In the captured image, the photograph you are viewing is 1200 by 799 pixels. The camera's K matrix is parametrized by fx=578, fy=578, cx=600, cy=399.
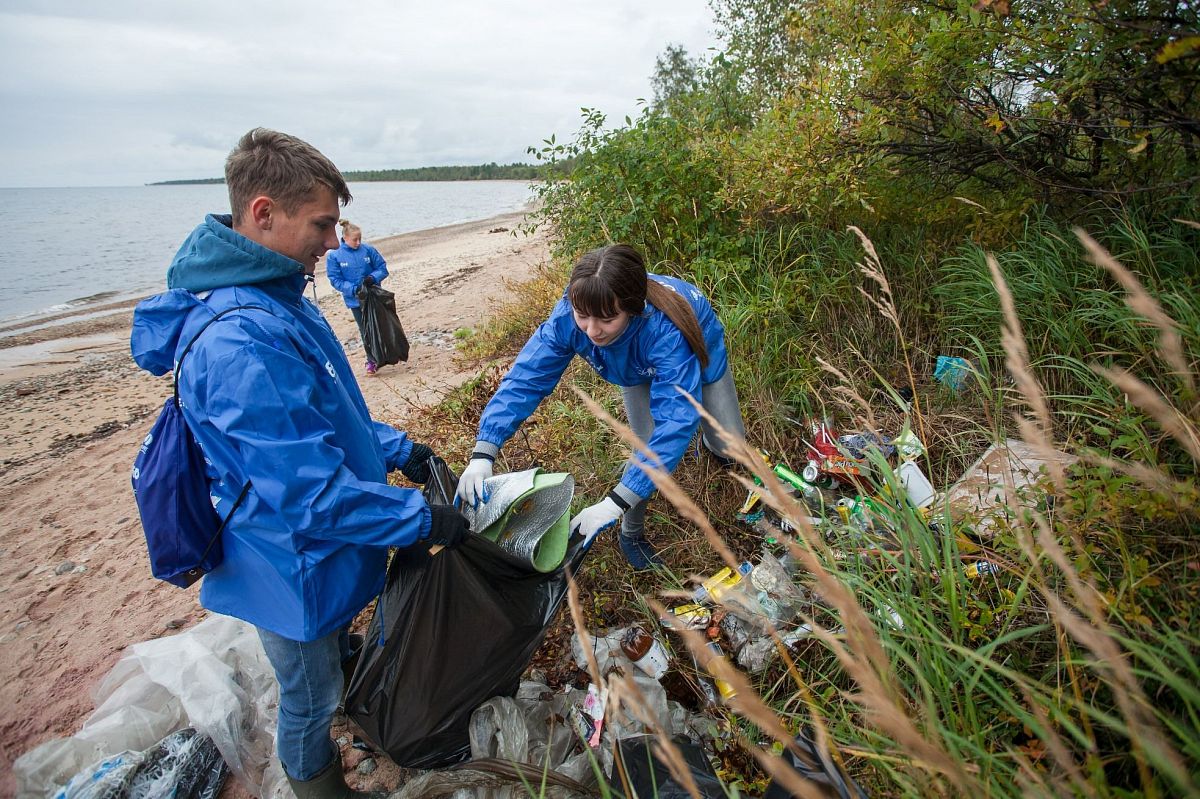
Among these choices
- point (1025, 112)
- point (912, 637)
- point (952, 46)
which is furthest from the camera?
point (1025, 112)

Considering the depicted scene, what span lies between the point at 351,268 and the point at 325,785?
5.48 meters

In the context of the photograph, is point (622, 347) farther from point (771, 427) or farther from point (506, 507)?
point (771, 427)

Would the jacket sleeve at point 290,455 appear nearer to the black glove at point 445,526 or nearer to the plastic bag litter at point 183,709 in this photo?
the black glove at point 445,526

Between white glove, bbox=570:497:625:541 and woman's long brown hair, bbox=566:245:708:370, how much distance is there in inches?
27.0

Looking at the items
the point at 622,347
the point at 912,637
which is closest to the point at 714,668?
the point at 912,637

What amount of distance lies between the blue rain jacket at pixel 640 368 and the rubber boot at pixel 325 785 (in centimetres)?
118

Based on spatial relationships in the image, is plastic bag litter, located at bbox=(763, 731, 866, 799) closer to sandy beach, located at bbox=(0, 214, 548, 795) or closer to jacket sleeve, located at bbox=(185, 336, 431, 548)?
jacket sleeve, located at bbox=(185, 336, 431, 548)

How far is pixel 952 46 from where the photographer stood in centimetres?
267

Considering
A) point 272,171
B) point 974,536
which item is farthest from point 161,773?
point 974,536

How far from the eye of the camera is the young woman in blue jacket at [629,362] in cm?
206

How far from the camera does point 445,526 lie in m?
1.67

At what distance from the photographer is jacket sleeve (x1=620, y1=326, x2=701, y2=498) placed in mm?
2051

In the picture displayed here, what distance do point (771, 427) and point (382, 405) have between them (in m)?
3.68

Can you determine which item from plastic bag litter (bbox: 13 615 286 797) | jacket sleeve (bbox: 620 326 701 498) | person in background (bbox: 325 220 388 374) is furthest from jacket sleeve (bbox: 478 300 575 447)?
person in background (bbox: 325 220 388 374)
